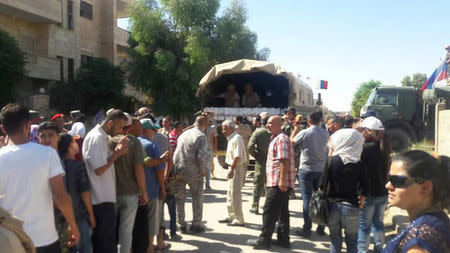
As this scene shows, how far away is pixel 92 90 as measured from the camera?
923 inches

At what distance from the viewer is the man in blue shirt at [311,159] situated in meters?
5.88

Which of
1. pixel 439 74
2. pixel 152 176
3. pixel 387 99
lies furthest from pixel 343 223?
pixel 439 74

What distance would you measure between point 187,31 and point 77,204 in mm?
20749

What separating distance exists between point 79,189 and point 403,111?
14.1m

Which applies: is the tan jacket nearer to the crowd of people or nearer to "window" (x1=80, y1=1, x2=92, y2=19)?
the crowd of people

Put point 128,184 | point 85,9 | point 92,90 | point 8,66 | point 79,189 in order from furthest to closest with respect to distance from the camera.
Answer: point 85,9
point 92,90
point 8,66
point 128,184
point 79,189

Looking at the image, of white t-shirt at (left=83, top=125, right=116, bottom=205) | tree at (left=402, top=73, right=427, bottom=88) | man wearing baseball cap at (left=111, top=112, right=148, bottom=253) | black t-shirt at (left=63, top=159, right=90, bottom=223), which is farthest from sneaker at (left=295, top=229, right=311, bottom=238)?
tree at (left=402, top=73, right=427, bottom=88)

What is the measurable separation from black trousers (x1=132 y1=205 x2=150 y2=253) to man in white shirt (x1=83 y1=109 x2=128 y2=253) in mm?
705

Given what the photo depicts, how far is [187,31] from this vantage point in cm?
2319

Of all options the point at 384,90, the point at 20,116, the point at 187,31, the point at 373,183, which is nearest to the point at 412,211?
the point at 20,116

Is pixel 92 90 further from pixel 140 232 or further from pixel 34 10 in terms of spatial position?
pixel 140 232

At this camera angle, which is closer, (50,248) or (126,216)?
(50,248)

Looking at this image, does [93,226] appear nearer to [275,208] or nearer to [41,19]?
[275,208]

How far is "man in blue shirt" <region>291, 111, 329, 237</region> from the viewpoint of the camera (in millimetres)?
5879
